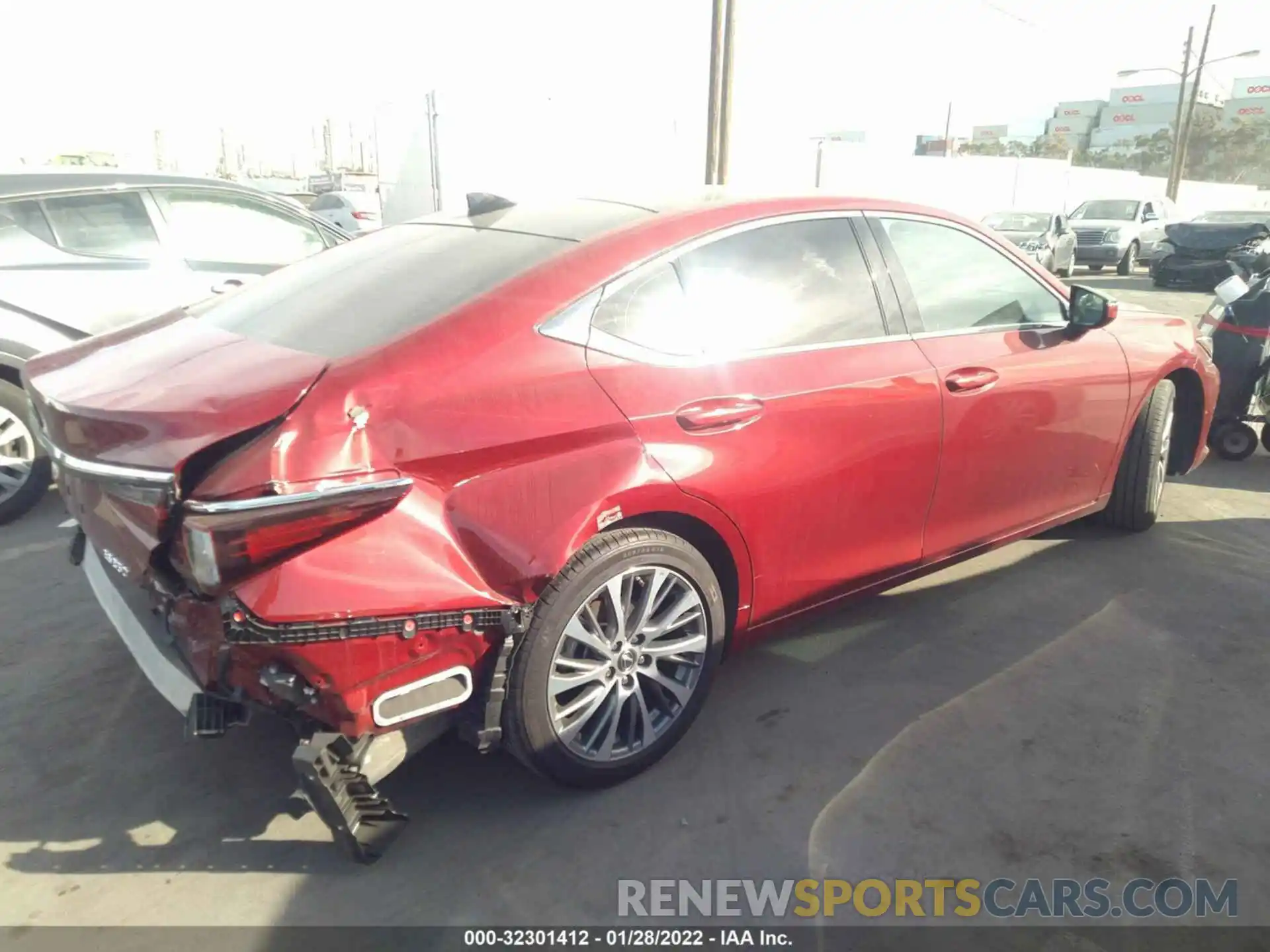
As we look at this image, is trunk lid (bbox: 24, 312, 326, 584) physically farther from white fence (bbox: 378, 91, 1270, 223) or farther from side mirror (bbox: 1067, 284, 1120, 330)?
white fence (bbox: 378, 91, 1270, 223)

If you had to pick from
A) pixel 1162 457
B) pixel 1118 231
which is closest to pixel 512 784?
pixel 1162 457

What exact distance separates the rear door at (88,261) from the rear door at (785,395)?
3732 millimetres

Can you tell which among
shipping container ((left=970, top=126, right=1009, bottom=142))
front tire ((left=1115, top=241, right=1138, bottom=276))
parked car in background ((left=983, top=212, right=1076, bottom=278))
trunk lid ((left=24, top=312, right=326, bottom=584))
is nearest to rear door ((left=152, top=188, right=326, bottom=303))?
trunk lid ((left=24, top=312, right=326, bottom=584))

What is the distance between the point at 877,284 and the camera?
10.6 ft

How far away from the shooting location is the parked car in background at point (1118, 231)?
19.7 m

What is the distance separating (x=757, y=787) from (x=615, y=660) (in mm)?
588

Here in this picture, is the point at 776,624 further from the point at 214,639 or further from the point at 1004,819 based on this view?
the point at 214,639

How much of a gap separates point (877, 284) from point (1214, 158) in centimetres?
7421

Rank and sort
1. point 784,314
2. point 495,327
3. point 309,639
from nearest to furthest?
1. point 309,639
2. point 495,327
3. point 784,314

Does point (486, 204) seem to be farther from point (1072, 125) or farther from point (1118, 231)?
point (1072, 125)

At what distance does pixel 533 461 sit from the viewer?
2338 millimetres

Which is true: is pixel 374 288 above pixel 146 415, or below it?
above

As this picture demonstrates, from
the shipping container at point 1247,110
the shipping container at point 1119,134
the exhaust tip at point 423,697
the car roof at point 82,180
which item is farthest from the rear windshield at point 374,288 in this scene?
the shipping container at point 1119,134

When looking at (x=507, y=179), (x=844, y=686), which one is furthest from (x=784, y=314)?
(x=507, y=179)
